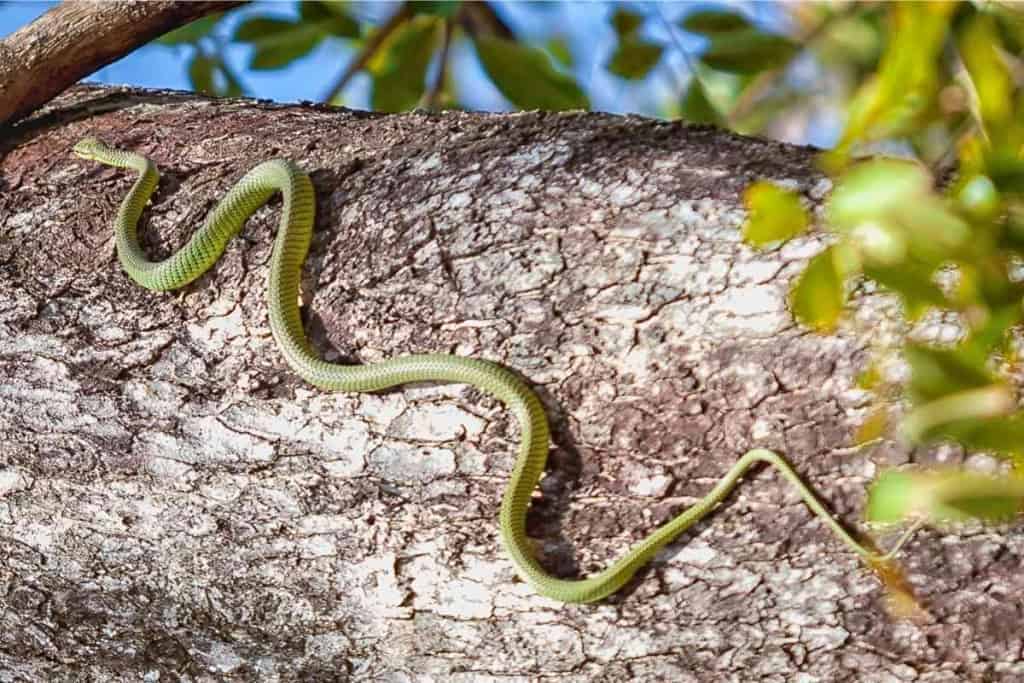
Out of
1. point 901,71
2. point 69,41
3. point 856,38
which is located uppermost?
point 69,41

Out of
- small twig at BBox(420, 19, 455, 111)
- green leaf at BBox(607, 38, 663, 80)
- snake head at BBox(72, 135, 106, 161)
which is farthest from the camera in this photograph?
small twig at BBox(420, 19, 455, 111)

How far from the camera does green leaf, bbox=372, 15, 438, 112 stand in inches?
151

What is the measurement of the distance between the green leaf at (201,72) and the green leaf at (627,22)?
1.55m

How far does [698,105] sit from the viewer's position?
317cm

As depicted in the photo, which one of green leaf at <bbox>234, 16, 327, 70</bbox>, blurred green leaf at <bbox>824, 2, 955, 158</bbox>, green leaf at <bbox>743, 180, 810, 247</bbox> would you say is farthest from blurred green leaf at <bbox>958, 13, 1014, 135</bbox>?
green leaf at <bbox>234, 16, 327, 70</bbox>

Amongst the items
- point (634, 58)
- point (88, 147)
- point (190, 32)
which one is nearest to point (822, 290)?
point (634, 58)

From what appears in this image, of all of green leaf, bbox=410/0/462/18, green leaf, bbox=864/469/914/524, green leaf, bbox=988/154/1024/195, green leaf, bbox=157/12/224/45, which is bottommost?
green leaf, bbox=864/469/914/524

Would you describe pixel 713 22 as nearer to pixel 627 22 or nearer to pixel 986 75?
pixel 627 22

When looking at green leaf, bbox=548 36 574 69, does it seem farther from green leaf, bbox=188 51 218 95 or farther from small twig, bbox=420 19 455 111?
green leaf, bbox=188 51 218 95

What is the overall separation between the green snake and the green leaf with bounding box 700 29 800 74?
3.28 ft

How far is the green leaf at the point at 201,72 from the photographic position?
4000 millimetres

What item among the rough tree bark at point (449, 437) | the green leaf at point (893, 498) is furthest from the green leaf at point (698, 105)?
the green leaf at point (893, 498)

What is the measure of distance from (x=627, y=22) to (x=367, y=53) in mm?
1436

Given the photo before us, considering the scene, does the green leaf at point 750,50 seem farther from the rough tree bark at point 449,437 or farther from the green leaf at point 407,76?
the green leaf at point 407,76
